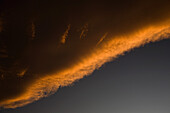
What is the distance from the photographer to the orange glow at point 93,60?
495 centimetres

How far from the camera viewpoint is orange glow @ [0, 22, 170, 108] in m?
4.95

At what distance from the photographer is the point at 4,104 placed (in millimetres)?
9523

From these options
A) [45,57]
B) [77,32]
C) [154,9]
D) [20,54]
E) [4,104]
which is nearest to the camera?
[154,9]

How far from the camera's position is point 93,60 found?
6.21 m

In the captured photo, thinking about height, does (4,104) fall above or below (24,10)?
below

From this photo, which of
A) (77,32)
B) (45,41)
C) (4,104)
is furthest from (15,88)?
(77,32)

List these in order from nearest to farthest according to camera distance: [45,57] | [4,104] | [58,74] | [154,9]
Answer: [154,9] → [45,57] → [58,74] → [4,104]

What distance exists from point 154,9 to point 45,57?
177 inches

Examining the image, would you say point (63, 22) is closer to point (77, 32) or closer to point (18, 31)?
point (77, 32)

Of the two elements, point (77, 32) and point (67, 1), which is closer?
point (67, 1)

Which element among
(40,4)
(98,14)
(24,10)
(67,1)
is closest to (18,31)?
Answer: (24,10)

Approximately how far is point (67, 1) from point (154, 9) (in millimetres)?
2625

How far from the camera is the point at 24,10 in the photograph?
3.73 metres

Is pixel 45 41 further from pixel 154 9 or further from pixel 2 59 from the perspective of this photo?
pixel 154 9
